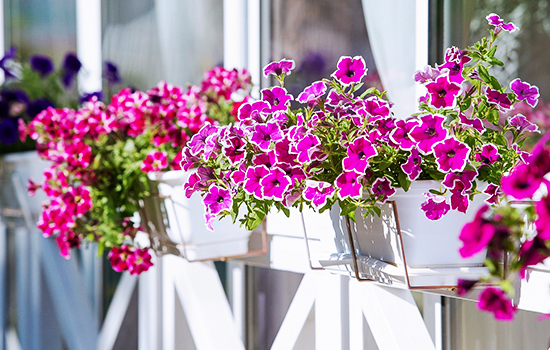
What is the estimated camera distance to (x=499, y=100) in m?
0.64

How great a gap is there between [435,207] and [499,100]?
0.52 feet

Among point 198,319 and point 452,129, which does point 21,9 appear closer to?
point 198,319

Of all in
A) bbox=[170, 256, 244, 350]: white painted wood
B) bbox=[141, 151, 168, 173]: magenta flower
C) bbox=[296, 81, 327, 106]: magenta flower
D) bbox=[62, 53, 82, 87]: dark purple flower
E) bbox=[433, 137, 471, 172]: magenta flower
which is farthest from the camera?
bbox=[62, 53, 82, 87]: dark purple flower

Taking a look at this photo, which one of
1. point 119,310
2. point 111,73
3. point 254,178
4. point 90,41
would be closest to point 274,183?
point 254,178

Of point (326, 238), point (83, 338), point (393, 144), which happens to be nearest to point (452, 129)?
point (393, 144)

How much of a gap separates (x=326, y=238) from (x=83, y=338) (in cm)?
142

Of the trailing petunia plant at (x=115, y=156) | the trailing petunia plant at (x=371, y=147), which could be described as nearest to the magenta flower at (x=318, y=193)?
the trailing petunia plant at (x=371, y=147)

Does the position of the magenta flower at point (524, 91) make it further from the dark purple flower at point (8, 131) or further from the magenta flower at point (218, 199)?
the dark purple flower at point (8, 131)

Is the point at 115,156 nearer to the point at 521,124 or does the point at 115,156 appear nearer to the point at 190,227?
the point at 190,227

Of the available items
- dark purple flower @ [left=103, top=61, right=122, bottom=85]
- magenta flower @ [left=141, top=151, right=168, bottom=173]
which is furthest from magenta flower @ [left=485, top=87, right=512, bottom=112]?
dark purple flower @ [left=103, top=61, right=122, bottom=85]

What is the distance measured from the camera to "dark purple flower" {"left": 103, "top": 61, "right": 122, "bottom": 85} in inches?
74.4

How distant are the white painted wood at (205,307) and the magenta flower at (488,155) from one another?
0.91 m

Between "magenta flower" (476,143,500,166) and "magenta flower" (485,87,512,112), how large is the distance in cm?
7

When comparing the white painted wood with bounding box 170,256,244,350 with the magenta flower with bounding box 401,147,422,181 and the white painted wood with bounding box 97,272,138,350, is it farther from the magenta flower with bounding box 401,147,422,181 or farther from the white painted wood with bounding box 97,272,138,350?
the magenta flower with bounding box 401,147,422,181
